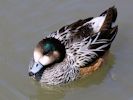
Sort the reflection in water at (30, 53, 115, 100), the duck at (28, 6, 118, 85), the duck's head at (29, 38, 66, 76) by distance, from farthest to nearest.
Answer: the reflection in water at (30, 53, 115, 100)
the duck at (28, 6, 118, 85)
the duck's head at (29, 38, 66, 76)

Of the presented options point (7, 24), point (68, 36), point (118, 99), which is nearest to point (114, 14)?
point (68, 36)

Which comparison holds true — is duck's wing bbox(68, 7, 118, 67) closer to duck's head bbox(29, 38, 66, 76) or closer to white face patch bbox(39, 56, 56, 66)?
duck's head bbox(29, 38, 66, 76)

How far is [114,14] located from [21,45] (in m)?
1.42

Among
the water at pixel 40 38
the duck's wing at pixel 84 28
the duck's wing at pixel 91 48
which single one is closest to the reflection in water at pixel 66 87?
the water at pixel 40 38

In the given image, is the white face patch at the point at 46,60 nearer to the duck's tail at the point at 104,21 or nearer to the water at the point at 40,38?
the water at the point at 40,38

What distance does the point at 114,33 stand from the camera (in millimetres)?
7062

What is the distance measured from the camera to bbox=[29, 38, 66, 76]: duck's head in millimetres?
6520

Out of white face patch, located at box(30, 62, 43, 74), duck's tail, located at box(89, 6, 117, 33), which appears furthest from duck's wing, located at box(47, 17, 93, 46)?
white face patch, located at box(30, 62, 43, 74)

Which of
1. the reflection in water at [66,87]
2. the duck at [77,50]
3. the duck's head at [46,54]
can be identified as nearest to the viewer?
the duck's head at [46,54]

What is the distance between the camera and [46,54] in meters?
6.56

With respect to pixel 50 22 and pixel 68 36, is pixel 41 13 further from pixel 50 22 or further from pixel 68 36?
pixel 68 36

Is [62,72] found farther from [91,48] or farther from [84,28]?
[84,28]

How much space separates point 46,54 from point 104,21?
101 cm

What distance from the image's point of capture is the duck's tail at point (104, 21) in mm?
6969
